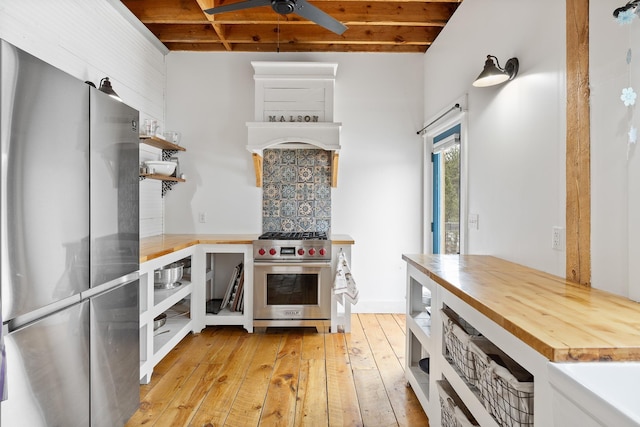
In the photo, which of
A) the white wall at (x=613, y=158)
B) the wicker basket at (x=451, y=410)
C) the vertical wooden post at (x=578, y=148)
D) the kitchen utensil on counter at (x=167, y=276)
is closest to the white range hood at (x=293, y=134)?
the kitchen utensil on counter at (x=167, y=276)

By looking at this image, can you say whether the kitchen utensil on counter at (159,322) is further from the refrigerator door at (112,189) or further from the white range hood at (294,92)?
the white range hood at (294,92)

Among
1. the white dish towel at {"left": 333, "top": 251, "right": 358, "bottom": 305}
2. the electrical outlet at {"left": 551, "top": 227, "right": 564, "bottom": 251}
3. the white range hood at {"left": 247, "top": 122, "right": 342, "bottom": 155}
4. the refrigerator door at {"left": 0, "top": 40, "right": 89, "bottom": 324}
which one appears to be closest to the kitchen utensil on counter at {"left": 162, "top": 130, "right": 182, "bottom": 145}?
the white range hood at {"left": 247, "top": 122, "right": 342, "bottom": 155}

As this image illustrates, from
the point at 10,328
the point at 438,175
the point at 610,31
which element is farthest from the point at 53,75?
the point at 438,175

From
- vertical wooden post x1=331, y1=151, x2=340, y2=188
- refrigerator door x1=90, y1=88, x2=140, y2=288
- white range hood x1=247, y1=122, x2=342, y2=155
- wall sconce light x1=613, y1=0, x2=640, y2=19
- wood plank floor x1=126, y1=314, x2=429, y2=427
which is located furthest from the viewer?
vertical wooden post x1=331, y1=151, x2=340, y2=188

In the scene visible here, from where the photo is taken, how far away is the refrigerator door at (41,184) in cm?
107

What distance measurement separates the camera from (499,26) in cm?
214

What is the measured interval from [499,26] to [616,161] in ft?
4.10

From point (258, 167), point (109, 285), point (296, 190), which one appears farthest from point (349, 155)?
point (109, 285)

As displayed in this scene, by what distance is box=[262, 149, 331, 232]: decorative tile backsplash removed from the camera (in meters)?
3.73

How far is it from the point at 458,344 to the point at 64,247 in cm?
155

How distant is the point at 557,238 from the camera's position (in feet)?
5.35

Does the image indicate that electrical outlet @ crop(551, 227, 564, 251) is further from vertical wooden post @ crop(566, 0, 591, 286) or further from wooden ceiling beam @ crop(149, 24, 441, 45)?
wooden ceiling beam @ crop(149, 24, 441, 45)

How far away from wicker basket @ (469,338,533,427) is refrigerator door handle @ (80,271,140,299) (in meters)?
1.49

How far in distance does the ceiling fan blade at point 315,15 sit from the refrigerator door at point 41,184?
Answer: 1.25 meters
